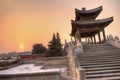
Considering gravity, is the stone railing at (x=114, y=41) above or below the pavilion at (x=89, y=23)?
below

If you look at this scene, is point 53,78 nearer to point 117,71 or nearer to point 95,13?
point 117,71

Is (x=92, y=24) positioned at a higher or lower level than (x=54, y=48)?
higher

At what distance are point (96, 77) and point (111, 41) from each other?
802 cm

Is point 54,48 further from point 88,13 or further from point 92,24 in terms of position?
point 92,24

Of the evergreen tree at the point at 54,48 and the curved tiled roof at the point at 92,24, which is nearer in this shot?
the curved tiled roof at the point at 92,24

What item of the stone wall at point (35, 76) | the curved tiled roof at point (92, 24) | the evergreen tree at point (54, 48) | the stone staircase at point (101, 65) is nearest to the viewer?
the stone staircase at point (101, 65)

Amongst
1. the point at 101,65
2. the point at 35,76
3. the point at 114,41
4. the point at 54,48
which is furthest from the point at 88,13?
the point at 54,48

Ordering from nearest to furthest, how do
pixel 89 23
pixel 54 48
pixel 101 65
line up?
pixel 101 65 → pixel 89 23 → pixel 54 48

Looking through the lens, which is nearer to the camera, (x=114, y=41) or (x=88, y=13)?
(x=114, y=41)

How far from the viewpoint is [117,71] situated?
11.3 metres

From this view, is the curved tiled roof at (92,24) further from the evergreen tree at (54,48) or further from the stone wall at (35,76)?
the evergreen tree at (54,48)

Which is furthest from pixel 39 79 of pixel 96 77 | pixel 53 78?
pixel 96 77

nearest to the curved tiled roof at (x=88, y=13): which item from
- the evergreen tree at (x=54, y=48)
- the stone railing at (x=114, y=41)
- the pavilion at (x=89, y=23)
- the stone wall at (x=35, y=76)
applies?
the pavilion at (x=89, y=23)

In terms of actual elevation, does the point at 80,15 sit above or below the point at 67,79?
above
